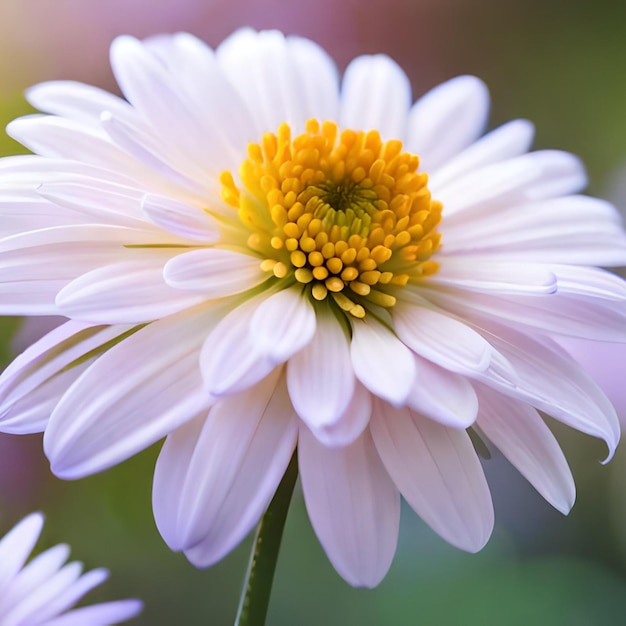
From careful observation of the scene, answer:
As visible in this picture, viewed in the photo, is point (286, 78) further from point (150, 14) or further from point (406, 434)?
point (150, 14)

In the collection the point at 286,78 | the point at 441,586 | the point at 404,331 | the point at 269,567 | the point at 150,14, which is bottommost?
the point at 441,586

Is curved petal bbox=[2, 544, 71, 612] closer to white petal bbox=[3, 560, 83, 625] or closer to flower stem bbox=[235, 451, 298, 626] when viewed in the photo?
white petal bbox=[3, 560, 83, 625]

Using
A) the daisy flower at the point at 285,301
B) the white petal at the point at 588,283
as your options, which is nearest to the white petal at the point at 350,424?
the daisy flower at the point at 285,301

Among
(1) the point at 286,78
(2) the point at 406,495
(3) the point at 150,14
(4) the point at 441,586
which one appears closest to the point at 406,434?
(2) the point at 406,495

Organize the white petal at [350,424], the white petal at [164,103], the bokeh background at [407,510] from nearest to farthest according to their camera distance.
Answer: the white petal at [350,424] → the white petal at [164,103] → the bokeh background at [407,510]

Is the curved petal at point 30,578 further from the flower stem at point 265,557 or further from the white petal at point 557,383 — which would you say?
the white petal at point 557,383

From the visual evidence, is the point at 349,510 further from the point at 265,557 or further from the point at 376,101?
the point at 376,101

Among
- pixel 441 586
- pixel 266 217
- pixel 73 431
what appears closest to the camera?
pixel 73 431
